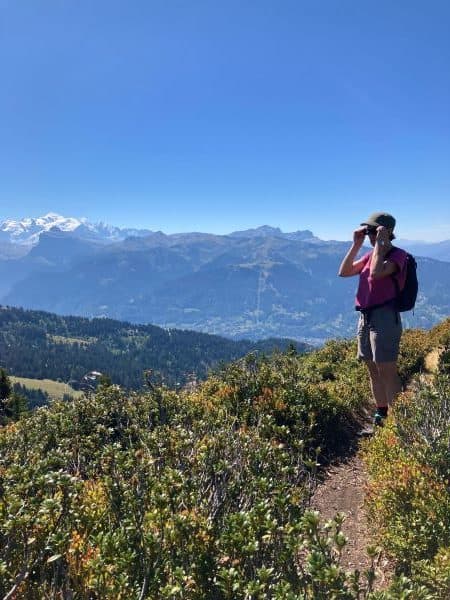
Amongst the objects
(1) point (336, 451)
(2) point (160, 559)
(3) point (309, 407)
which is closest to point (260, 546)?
(2) point (160, 559)

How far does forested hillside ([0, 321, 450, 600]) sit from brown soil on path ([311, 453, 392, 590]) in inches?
10.0

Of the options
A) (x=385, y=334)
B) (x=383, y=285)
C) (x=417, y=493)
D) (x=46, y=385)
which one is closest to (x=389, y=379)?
(x=385, y=334)

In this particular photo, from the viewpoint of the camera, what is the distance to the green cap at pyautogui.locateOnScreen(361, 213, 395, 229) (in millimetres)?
6691

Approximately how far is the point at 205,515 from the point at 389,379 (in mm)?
4373

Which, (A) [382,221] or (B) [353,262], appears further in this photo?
(B) [353,262]

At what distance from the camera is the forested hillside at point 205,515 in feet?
8.32

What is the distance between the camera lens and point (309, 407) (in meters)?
6.91

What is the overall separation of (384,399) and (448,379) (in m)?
1.09

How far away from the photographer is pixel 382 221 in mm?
6707

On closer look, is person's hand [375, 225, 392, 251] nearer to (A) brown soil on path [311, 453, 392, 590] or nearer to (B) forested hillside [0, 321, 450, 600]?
(B) forested hillside [0, 321, 450, 600]

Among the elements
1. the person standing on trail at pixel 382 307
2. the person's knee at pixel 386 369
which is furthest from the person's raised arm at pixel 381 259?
the person's knee at pixel 386 369

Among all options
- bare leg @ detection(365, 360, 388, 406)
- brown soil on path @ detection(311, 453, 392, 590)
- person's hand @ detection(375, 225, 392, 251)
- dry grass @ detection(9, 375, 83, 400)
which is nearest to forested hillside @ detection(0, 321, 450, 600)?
brown soil on path @ detection(311, 453, 392, 590)

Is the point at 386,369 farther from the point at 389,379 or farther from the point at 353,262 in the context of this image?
the point at 353,262

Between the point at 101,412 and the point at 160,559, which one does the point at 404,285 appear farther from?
the point at 160,559
